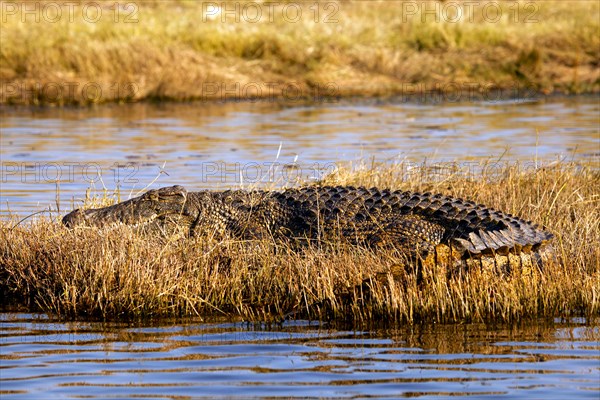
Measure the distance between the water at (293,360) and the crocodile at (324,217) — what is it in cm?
154

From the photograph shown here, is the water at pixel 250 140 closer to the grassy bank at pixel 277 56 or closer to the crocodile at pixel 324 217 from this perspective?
the grassy bank at pixel 277 56

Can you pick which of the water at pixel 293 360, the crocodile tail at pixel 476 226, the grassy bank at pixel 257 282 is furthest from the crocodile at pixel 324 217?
the water at pixel 293 360

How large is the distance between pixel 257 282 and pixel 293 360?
154cm

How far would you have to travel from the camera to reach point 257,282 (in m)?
7.82

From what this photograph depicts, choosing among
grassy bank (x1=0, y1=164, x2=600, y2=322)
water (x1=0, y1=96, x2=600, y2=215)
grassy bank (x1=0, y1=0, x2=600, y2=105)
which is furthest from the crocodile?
grassy bank (x1=0, y1=0, x2=600, y2=105)

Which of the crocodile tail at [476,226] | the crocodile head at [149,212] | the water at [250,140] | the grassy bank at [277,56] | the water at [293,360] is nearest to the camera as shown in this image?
the water at [293,360]

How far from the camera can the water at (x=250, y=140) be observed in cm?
1470

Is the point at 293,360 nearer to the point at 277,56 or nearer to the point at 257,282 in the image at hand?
the point at 257,282

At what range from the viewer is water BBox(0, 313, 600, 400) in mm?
5766

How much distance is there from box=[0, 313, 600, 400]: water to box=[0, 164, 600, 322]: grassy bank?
0.19m

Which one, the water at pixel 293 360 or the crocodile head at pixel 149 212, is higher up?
the crocodile head at pixel 149 212

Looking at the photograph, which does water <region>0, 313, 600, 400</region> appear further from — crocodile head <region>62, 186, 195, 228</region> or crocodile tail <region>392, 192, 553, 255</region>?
crocodile head <region>62, 186, 195, 228</region>

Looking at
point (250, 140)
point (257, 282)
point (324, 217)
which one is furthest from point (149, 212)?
point (250, 140)

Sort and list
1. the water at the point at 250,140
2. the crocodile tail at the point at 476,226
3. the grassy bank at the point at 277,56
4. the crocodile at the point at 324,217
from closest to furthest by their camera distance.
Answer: the crocodile tail at the point at 476,226, the crocodile at the point at 324,217, the water at the point at 250,140, the grassy bank at the point at 277,56
